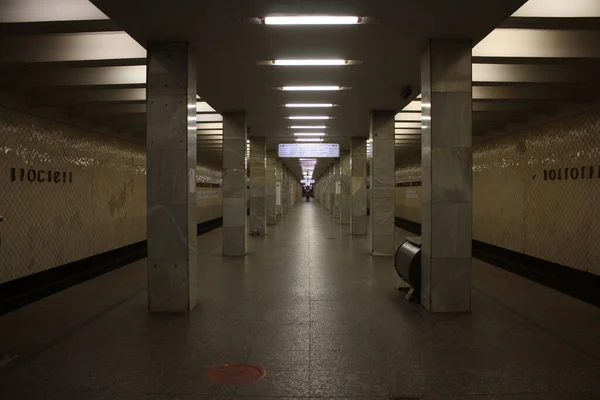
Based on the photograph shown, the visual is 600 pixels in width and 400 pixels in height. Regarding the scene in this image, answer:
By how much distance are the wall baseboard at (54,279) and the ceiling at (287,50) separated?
11.5 ft

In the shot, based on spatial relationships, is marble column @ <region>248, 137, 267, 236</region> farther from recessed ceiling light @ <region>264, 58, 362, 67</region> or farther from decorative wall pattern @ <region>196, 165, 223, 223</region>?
recessed ceiling light @ <region>264, 58, 362, 67</region>

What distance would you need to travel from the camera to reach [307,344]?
494 cm

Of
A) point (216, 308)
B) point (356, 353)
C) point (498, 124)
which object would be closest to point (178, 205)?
point (216, 308)

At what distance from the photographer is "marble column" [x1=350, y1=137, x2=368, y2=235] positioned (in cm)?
1669

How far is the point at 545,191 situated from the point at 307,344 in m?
8.35

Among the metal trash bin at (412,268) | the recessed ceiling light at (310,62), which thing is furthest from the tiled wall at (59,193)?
the metal trash bin at (412,268)

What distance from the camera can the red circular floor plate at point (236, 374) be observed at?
13.1ft

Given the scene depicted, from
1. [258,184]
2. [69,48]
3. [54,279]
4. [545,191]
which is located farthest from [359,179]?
[69,48]

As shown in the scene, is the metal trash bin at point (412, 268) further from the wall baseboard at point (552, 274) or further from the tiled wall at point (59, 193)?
the tiled wall at point (59, 193)

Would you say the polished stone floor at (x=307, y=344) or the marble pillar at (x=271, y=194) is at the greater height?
the marble pillar at (x=271, y=194)

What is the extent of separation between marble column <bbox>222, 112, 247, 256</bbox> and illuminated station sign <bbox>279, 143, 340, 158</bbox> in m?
6.92

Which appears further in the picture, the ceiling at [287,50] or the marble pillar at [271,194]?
the marble pillar at [271,194]

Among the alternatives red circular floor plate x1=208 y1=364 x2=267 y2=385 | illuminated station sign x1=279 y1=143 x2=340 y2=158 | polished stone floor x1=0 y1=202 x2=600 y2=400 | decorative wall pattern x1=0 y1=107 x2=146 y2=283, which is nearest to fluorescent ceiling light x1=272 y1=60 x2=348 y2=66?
polished stone floor x1=0 y1=202 x2=600 y2=400

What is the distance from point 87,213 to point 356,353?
29.9 feet
